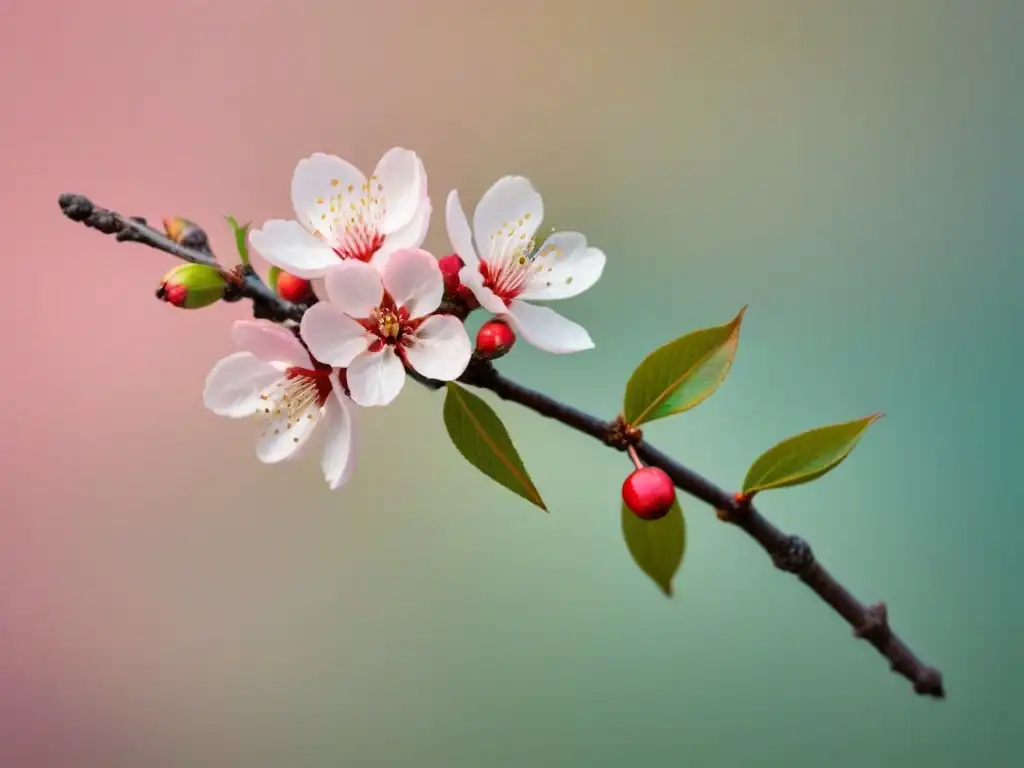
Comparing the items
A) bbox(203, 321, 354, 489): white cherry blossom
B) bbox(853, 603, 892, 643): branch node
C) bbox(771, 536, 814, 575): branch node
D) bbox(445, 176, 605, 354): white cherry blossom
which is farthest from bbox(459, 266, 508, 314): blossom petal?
bbox(853, 603, 892, 643): branch node

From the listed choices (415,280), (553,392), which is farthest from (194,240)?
(553,392)

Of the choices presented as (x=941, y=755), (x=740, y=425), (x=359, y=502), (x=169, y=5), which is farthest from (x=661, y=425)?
(x=169, y=5)

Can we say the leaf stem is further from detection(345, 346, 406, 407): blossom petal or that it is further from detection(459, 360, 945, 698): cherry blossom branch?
detection(345, 346, 406, 407): blossom petal

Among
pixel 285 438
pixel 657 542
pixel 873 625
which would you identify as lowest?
pixel 873 625

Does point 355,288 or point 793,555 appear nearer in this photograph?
point 355,288

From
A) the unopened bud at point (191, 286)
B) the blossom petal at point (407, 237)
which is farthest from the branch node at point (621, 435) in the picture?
the unopened bud at point (191, 286)

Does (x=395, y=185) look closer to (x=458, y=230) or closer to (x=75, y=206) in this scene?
(x=458, y=230)

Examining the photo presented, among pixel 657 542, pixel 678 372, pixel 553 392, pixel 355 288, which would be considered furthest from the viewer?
pixel 553 392
